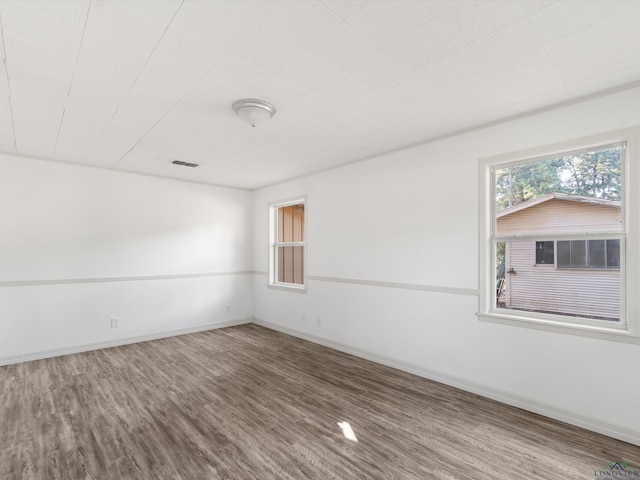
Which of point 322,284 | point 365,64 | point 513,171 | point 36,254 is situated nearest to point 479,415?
point 513,171

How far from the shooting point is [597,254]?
8.21 feet

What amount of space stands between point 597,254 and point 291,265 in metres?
4.11

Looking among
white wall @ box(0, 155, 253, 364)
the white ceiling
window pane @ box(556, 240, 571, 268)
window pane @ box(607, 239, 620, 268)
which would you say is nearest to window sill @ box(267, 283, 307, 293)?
white wall @ box(0, 155, 253, 364)

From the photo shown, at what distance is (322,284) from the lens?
468 cm

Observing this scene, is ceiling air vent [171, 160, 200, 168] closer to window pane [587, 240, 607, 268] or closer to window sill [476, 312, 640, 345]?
window sill [476, 312, 640, 345]

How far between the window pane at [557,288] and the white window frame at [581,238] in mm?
55

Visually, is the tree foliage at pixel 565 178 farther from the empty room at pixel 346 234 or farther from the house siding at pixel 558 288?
the house siding at pixel 558 288

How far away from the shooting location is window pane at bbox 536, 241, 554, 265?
2.74 m

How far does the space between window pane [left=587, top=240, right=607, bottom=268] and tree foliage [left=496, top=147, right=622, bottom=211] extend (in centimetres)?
37

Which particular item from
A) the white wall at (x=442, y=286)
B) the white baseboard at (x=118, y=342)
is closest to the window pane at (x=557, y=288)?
the white wall at (x=442, y=286)

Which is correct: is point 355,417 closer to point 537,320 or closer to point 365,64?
point 537,320

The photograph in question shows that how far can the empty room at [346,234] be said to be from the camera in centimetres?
185

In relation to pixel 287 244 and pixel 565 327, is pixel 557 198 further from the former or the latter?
pixel 287 244

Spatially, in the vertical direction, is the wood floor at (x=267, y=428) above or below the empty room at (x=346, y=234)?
below
